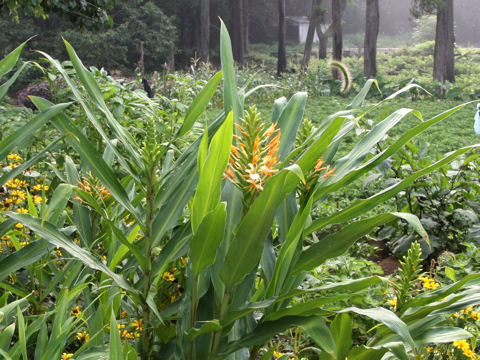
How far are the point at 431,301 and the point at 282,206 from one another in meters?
0.44

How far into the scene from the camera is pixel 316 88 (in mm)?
14586

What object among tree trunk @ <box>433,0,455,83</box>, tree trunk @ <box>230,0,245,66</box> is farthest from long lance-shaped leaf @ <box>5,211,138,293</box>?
tree trunk @ <box>230,0,245,66</box>

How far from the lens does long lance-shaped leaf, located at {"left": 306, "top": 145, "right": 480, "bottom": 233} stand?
46.9 inches

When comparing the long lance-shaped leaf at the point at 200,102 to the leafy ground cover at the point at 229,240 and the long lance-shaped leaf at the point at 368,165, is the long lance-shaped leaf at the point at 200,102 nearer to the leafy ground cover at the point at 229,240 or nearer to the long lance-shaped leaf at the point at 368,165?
the leafy ground cover at the point at 229,240

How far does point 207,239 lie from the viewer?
3.60 ft

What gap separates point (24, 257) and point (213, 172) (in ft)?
2.22

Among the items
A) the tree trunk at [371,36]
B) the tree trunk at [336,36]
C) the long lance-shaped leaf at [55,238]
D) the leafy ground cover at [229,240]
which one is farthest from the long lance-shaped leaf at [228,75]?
the tree trunk at [336,36]

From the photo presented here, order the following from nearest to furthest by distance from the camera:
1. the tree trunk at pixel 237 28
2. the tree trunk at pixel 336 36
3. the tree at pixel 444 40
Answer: the tree at pixel 444 40, the tree trunk at pixel 336 36, the tree trunk at pixel 237 28

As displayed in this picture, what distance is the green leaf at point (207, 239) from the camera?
41.4 inches

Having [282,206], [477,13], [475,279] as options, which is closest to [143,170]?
[282,206]

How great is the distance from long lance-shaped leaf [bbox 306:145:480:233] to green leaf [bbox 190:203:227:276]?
29 centimetres

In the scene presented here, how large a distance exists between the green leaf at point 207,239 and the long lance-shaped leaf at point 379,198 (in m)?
0.29

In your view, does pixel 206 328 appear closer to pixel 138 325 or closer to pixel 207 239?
pixel 207 239

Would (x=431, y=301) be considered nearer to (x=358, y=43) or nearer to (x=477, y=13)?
(x=358, y=43)
